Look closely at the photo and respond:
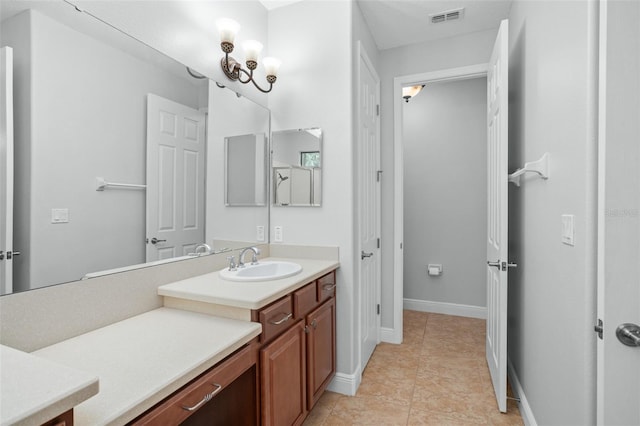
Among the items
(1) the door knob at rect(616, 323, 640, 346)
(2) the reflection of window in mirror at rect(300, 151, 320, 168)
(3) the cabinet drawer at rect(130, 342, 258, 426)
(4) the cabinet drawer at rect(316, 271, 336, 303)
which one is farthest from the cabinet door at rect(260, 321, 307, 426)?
(1) the door knob at rect(616, 323, 640, 346)

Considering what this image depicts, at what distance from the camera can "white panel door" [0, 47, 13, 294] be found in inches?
38.7

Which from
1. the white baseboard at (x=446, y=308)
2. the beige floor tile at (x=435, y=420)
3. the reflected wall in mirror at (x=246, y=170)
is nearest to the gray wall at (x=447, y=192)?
the white baseboard at (x=446, y=308)

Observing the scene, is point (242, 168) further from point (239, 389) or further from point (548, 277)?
point (548, 277)

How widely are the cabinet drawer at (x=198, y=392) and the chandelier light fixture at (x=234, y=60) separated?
5.07 feet

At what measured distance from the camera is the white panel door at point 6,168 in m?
0.98

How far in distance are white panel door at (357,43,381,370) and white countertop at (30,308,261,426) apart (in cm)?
133

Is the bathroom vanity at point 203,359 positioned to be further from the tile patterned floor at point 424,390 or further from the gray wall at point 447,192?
the gray wall at point 447,192

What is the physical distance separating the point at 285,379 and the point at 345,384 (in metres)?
0.82

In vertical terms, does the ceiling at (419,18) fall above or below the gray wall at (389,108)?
above

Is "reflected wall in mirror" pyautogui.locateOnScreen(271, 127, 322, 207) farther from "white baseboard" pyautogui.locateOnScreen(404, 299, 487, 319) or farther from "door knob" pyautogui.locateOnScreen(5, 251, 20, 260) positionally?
"white baseboard" pyautogui.locateOnScreen(404, 299, 487, 319)

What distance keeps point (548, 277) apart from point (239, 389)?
1.49m

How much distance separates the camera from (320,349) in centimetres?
189

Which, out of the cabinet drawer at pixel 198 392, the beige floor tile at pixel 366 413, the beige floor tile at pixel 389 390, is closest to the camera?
the cabinet drawer at pixel 198 392

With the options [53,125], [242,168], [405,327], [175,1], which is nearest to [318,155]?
[242,168]
